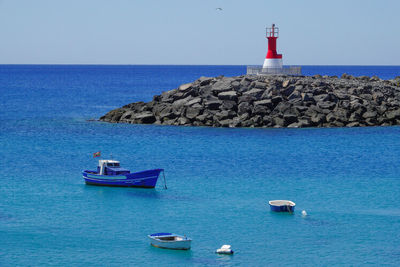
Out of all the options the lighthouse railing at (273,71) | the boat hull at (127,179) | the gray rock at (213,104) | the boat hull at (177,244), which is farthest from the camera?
the lighthouse railing at (273,71)

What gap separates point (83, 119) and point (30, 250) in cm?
5606

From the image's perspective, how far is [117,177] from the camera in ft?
148

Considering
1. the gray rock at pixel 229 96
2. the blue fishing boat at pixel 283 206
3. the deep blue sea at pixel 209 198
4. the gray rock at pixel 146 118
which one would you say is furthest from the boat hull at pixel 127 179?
the gray rock at pixel 146 118

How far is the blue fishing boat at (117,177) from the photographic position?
44219 mm

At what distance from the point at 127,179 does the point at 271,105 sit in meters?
29.1

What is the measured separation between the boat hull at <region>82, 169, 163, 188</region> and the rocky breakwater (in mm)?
26782

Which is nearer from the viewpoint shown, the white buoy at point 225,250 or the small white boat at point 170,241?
the white buoy at point 225,250

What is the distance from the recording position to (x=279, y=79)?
75.4 meters

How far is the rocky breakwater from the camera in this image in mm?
70500

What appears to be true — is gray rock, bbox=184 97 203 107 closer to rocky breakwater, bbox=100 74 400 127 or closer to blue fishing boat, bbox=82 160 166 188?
rocky breakwater, bbox=100 74 400 127

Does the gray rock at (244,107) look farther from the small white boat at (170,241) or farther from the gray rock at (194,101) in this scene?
the small white boat at (170,241)

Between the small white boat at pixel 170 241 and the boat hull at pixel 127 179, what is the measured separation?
12551mm

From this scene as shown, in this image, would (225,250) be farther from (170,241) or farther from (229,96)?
(229,96)

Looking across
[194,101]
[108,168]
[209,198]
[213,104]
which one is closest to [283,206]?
[209,198]
